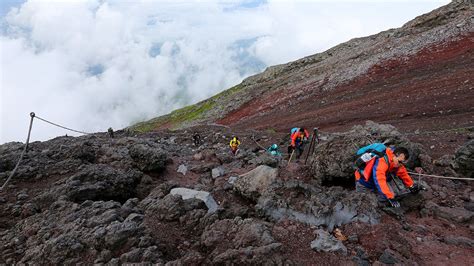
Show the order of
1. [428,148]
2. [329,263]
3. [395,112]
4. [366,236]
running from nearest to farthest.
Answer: [329,263]
[366,236]
[428,148]
[395,112]

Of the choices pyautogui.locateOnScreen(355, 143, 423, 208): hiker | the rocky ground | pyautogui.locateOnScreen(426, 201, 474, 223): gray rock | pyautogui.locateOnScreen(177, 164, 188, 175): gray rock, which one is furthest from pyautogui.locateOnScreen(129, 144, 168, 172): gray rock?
pyautogui.locateOnScreen(426, 201, 474, 223): gray rock

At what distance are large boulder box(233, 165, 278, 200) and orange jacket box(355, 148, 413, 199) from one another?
214 centimetres

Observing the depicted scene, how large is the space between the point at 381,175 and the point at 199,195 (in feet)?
13.6

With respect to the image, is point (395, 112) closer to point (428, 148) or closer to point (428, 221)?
point (428, 148)

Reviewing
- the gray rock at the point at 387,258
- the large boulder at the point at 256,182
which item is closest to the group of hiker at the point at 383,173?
the gray rock at the point at 387,258

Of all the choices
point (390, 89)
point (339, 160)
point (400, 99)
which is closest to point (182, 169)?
point (339, 160)

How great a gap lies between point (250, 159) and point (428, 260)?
7.83m

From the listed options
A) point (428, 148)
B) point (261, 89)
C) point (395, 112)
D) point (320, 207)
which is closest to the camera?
point (320, 207)

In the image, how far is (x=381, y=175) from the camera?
7.03 metres

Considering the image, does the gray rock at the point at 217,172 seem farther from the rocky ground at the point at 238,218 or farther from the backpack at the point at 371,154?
the backpack at the point at 371,154

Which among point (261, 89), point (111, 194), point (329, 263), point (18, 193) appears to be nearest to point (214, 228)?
point (329, 263)

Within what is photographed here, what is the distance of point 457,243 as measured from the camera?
637 cm

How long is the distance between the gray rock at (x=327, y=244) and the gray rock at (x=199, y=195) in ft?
8.04

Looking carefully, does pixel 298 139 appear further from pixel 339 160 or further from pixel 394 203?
pixel 394 203
